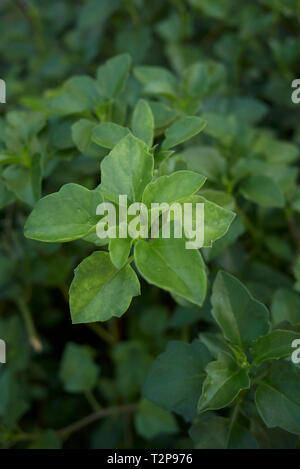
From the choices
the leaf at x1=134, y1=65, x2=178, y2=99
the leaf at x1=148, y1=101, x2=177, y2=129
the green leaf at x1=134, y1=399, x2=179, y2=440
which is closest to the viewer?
the leaf at x1=148, y1=101, x2=177, y2=129

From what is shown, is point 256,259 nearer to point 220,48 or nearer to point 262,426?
point 262,426

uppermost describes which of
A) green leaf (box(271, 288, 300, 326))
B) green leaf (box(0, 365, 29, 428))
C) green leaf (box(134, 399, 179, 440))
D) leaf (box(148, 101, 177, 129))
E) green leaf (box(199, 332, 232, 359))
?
leaf (box(148, 101, 177, 129))

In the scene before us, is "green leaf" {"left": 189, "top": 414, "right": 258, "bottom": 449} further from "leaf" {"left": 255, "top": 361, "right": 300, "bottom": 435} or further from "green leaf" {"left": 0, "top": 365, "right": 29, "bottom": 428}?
"green leaf" {"left": 0, "top": 365, "right": 29, "bottom": 428}

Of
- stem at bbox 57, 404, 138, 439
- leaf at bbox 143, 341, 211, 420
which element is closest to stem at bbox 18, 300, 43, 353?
stem at bbox 57, 404, 138, 439

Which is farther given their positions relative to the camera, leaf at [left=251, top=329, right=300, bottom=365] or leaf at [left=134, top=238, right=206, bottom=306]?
leaf at [left=251, top=329, right=300, bottom=365]

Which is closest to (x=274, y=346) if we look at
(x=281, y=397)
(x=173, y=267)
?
(x=281, y=397)

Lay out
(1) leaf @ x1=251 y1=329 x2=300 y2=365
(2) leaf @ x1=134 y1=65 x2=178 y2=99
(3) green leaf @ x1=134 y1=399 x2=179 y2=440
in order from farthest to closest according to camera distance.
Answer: (3) green leaf @ x1=134 y1=399 x2=179 y2=440 < (2) leaf @ x1=134 y1=65 x2=178 y2=99 < (1) leaf @ x1=251 y1=329 x2=300 y2=365
